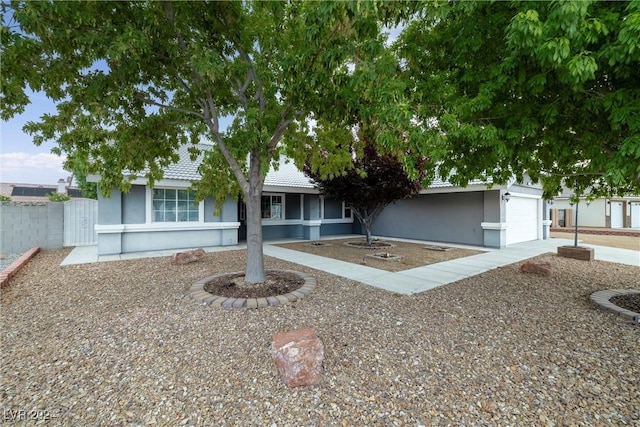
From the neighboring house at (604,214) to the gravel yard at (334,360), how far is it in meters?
22.4

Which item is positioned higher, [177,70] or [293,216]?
[177,70]

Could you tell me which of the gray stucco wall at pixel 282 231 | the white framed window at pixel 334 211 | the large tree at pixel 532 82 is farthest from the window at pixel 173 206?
the large tree at pixel 532 82

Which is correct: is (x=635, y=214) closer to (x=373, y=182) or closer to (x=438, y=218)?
(x=438, y=218)

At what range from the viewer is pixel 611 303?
482cm

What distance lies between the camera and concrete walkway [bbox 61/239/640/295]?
639cm

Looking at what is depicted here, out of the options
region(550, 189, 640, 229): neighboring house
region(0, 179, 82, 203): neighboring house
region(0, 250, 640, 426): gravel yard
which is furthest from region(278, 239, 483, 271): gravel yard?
region(0, 179, 82, 203): neighboring house

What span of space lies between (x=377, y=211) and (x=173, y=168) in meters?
8.11

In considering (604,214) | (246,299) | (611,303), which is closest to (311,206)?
(246,299)

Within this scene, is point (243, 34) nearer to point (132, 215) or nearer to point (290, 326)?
point (290, 326)

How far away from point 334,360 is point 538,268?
658 centimetres

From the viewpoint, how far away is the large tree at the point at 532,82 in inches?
103

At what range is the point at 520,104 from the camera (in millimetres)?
3908

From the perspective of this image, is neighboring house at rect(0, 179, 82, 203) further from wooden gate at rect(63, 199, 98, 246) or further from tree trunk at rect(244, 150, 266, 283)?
tree trunk at rect(244, 150, 266, 283)

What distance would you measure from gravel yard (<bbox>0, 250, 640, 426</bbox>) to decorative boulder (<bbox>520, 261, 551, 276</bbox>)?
60.2 inches
